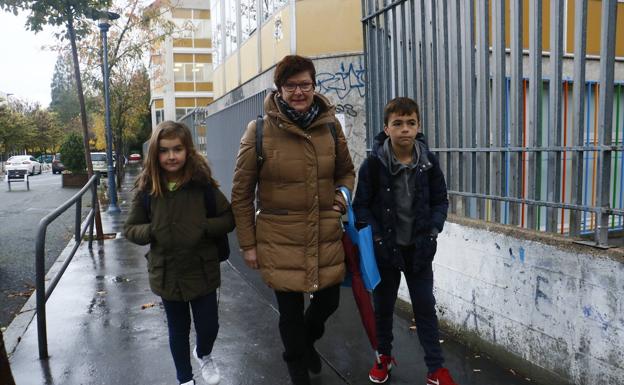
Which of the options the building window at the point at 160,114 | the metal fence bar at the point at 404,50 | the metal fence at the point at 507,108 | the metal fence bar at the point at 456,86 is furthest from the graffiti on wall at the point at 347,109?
the building window at the point at 160,114

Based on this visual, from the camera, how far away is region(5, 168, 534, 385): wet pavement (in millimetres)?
3506

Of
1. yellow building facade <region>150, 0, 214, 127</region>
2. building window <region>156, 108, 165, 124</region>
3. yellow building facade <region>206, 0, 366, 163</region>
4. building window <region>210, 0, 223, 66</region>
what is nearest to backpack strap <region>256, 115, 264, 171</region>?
yellow building facade <region>206, 0, 366, 163</region>

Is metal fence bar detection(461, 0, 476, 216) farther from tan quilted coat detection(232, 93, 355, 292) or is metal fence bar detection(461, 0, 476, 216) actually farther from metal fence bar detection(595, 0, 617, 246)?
tan quilted coat detection(232, 93, 355, 292)

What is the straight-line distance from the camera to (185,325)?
3.24m

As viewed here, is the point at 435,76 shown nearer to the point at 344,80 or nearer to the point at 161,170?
the point at 161,170

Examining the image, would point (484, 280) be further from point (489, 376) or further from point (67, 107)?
point (67, 107)

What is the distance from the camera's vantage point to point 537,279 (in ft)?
10.7

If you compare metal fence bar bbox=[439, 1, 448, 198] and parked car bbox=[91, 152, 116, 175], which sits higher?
metal fence bar bbox=[439, 1, 448, 198]

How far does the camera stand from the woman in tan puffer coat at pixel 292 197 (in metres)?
2.92

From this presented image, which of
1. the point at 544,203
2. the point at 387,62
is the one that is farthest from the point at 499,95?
the point at 387,62

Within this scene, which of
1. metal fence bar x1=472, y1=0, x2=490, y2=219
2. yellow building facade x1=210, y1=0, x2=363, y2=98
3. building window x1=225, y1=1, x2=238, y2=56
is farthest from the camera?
building window x1=225, y1=1, x2=238, y2=56

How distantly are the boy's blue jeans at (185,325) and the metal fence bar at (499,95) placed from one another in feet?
6.83

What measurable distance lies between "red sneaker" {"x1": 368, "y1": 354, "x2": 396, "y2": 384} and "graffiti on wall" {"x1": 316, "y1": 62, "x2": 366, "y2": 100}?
17.2 feet

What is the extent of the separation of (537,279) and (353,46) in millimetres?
6102
